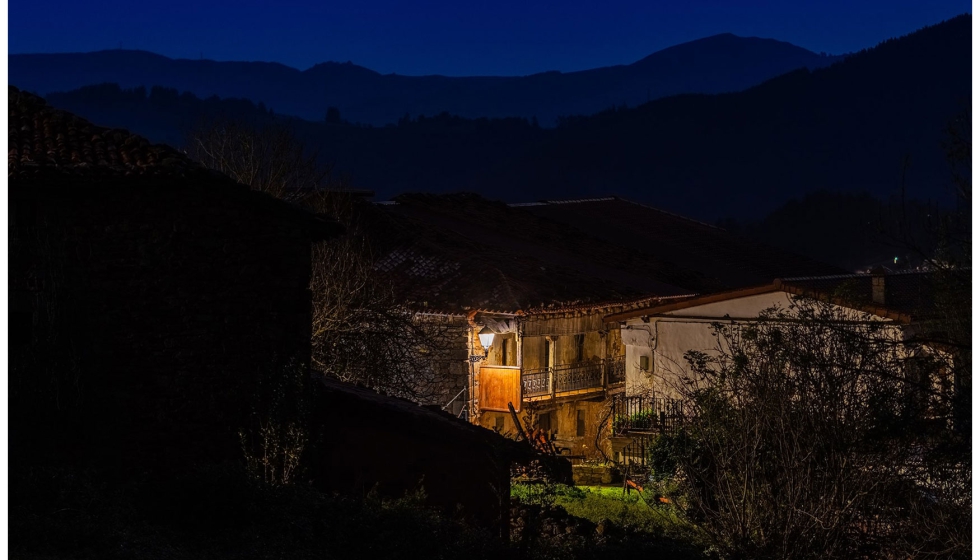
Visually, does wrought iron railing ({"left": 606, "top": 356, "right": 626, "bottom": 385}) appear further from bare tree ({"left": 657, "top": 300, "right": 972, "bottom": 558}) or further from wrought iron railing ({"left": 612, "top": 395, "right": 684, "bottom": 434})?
bare tree ({"left": 657, "top": 300, "right": 972, "bottom": 558})

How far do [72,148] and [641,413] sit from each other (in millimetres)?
14192

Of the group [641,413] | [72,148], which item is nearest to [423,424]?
[72,148]

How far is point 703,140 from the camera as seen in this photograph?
11019cm

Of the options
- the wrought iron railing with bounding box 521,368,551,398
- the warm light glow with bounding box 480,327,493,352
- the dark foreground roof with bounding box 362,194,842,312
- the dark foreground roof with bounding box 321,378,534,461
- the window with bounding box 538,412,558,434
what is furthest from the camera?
the window with bounding box 538,412,558,434

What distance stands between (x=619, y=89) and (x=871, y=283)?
588 feet

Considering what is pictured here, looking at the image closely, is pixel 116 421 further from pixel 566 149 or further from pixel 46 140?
pixel 566 149

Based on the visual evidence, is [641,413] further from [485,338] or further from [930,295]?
[930,295]

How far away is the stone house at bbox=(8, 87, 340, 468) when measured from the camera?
47.3 ft

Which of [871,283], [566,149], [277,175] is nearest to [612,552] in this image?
[871,283]

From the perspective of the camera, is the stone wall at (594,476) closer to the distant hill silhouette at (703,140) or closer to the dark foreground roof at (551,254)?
the dark foreground roof at (551,254)

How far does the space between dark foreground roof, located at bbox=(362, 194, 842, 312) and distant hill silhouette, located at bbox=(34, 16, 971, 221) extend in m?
45.9

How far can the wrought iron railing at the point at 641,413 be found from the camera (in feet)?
80.5

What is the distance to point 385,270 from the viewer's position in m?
A: 29.2

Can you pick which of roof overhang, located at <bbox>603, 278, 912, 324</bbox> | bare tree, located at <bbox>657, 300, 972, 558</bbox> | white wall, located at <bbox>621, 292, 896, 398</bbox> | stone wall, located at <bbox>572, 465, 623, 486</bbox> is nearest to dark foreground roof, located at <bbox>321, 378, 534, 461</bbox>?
bare tree, located at <bbox>657, 300, 972, 558</bbox>
